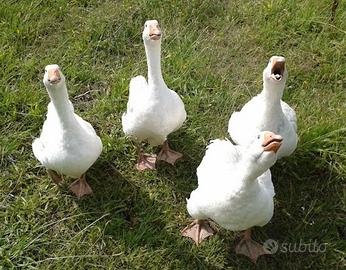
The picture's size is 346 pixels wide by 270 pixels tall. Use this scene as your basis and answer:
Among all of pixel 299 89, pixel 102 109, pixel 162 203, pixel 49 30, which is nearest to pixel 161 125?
pixel 162 203

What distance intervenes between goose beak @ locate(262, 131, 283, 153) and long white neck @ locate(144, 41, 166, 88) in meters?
1.02

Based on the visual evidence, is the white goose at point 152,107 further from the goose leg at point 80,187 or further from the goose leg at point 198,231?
the goose leg at point 198,231

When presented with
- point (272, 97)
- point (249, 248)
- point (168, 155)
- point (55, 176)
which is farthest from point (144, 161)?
point (272, 97)

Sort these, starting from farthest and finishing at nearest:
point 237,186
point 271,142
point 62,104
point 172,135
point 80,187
Result: 1. point 172,135
2. point 80,187
3. point 62,104
4. point 237,186
5. point 271,142

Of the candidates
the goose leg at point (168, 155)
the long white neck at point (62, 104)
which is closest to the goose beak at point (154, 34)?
the long white neck at point (62, 104)

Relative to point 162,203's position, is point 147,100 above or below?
above

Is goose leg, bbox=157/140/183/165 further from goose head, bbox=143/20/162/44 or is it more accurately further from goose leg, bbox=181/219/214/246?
goose head, bbox=143/20/162/44

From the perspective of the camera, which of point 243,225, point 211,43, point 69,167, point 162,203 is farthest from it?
point 211,43

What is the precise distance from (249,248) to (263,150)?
973 mm

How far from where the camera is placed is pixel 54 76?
10.6 ft

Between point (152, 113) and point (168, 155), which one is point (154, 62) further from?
point (168, 155)

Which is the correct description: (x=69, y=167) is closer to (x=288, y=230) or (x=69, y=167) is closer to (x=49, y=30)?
(x=288, y=230)

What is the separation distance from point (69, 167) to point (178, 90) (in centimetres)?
130

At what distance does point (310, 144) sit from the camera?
12.9 ft
